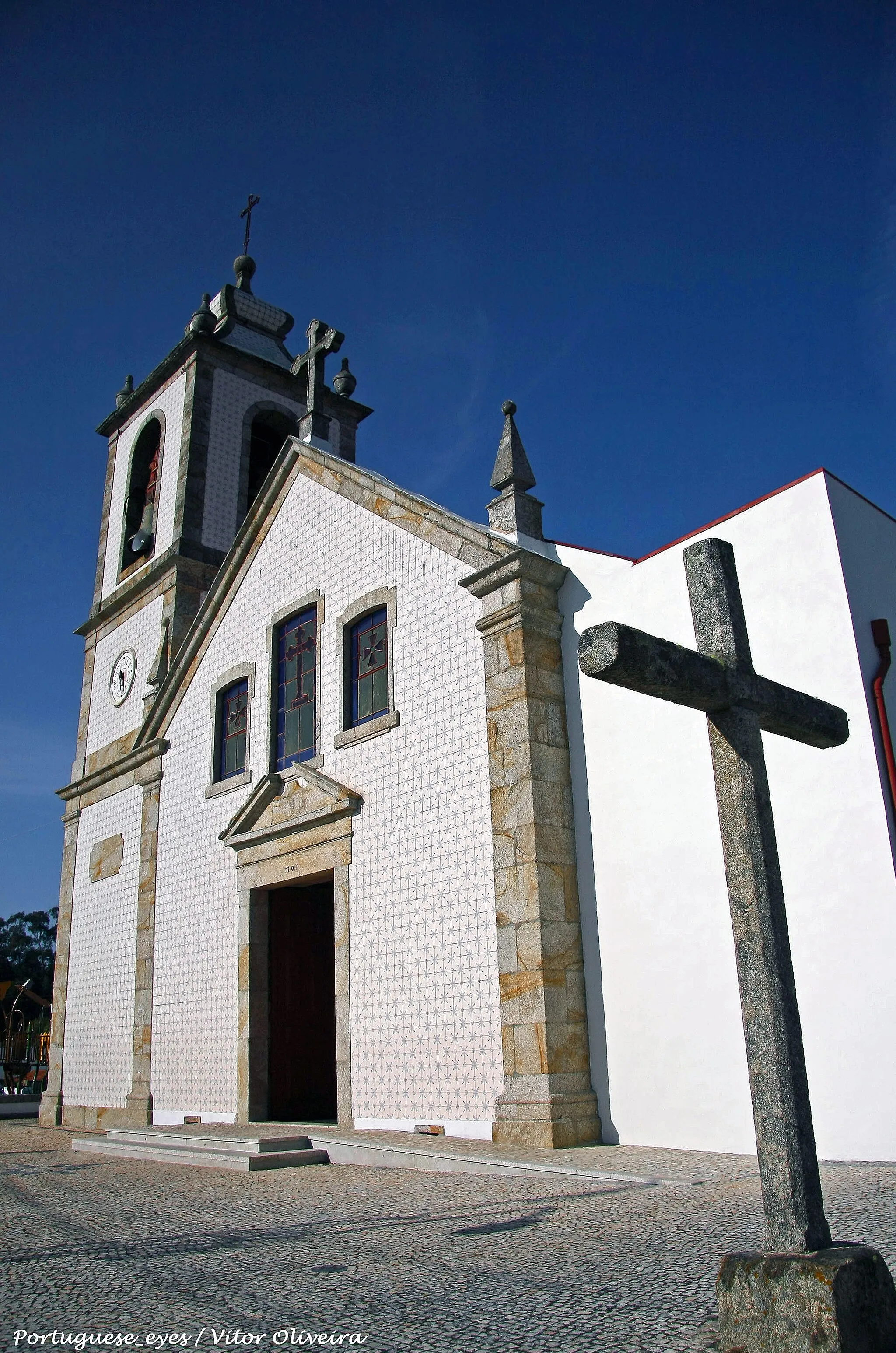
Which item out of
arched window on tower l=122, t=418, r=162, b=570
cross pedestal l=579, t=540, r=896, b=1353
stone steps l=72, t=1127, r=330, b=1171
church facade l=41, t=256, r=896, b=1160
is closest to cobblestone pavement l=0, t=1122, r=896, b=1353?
cross pedestal l=579, t=540, r=896, b=1353

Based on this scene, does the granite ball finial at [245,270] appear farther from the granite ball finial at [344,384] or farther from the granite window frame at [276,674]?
the granite window frame at [276,674]

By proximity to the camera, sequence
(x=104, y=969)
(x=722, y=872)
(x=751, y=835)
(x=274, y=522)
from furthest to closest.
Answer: (x=104, y=969), (x=274, y=522), (x=722, y=872), (x=751, y=835)

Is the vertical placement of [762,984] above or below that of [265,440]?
below

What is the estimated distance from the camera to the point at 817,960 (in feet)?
21.0

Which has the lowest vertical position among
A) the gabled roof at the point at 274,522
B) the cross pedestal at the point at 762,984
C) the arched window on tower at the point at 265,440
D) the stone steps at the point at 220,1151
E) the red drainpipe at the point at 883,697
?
the stone steps at the point at 220,1151

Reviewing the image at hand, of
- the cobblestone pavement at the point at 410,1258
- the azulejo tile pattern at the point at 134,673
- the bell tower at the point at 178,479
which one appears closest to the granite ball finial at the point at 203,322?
the bell tower at the point at 178,479

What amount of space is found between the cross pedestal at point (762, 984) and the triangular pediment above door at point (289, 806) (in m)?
6.75

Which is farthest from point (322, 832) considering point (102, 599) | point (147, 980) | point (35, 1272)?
point (102, 599)

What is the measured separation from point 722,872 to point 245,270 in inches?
654

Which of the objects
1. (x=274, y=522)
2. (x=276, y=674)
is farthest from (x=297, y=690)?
(x=274, y=522)

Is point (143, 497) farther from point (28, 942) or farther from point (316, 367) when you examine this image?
point (28, 942)

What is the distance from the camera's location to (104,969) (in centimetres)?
1387

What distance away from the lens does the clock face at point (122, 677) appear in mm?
15453

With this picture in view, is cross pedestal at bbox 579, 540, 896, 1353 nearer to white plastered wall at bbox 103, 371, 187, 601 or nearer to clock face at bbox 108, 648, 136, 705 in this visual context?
clock face at bbox 108, 648, 136, 705
